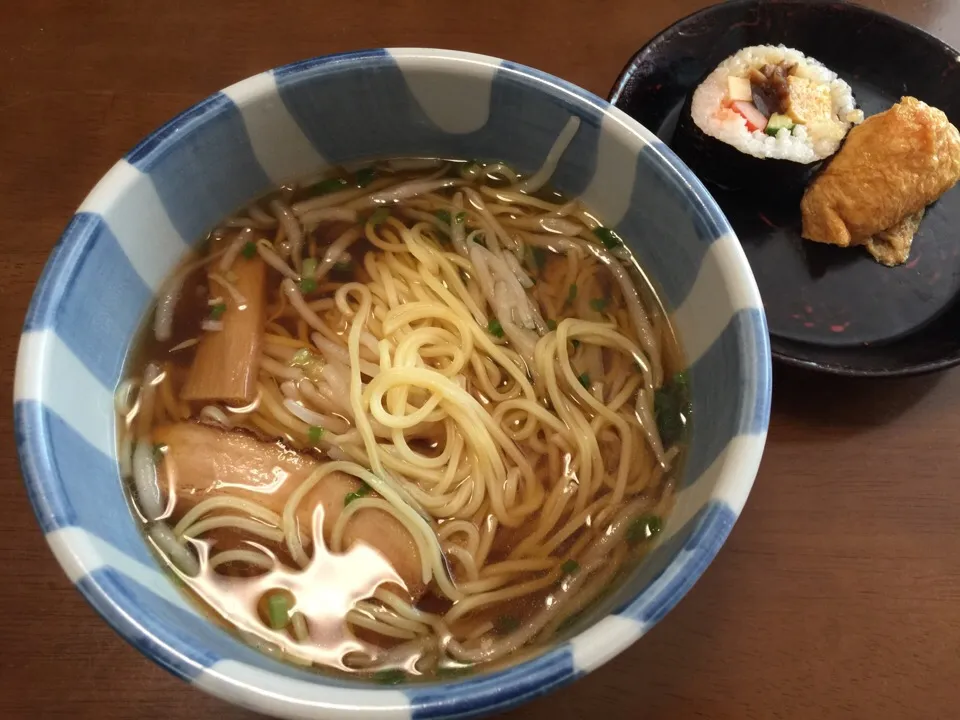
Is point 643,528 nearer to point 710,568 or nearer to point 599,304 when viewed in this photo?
point 710,568

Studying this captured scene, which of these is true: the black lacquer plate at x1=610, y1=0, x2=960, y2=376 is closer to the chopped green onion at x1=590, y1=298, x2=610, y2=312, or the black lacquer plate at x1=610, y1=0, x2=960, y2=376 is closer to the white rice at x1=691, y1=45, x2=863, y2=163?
the white rice at x1=691, y1=45, x2=863, y2=163

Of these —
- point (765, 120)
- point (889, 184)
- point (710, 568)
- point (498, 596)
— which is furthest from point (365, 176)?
point (889, 184)

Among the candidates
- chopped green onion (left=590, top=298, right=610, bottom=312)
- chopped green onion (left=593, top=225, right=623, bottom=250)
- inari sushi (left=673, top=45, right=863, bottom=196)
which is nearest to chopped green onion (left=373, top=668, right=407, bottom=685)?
chopped green onion (left=590, top=298, right=610, bottom=312)

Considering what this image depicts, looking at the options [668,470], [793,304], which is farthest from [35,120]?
[793,304]

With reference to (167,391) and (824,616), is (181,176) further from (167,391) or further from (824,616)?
(824,616)

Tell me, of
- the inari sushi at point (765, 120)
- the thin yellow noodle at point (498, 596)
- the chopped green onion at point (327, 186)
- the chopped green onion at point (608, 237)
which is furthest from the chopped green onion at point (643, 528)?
the inari sushi at point (765, 120)
